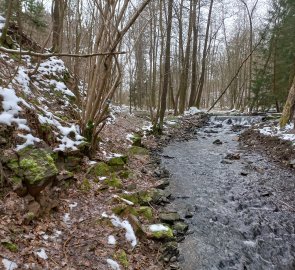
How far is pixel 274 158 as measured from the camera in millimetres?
9883

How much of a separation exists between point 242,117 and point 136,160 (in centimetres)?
1183

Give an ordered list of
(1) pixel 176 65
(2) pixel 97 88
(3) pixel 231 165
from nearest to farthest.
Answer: (2) pixel 97 88 < (3) pixel 231 165 < (1) pixel 176 65

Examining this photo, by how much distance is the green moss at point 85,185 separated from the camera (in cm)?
579

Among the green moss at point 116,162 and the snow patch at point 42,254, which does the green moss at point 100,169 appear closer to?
the green moss at point 116,162

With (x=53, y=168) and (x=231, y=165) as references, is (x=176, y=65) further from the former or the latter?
(x=53, y=168)

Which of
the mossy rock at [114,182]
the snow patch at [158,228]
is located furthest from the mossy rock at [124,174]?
the snow patch at [158,228]

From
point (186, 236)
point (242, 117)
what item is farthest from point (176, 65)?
point (186, 236)

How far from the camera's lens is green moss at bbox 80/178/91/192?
579 cm

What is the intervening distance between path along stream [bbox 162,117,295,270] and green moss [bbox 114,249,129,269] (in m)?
0.91

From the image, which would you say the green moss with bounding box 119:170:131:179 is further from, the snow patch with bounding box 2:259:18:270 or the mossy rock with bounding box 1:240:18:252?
the snow patch with bounding box 2:259:18:270

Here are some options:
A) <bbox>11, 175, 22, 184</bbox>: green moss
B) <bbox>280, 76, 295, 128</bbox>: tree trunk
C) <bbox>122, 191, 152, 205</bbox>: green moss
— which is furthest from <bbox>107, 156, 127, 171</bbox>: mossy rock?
<bbox>280, 76, 295, 128</bbox>: tree trunk

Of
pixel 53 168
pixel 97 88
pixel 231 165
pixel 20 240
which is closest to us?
pixel 20 240

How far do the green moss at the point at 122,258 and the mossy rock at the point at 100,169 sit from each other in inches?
101

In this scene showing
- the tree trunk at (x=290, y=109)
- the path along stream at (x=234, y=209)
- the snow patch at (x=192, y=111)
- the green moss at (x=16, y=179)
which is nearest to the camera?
the green moss at (x=16, y=179)
